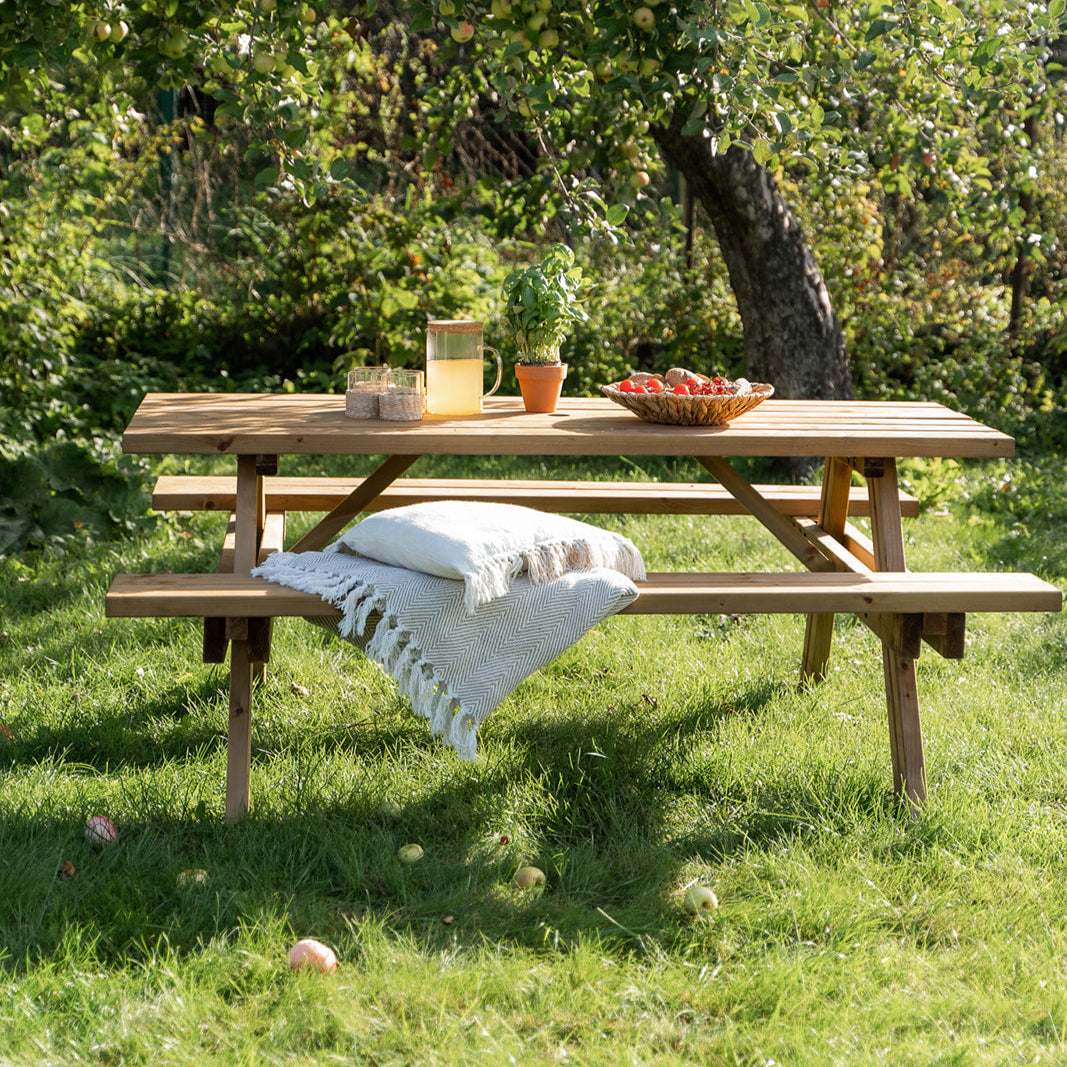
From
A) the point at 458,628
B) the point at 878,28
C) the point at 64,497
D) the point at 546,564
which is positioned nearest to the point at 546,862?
the point at 458,628

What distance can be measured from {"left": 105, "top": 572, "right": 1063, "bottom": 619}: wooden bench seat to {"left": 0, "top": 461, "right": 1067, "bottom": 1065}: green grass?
456 mm

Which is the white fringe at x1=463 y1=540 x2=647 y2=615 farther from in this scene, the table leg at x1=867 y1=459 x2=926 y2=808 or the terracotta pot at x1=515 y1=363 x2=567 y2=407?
the table leg at x1=867 y1=459 x2=926 y2=808

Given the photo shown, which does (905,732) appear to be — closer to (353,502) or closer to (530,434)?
(530,434)

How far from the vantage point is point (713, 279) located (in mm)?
6965

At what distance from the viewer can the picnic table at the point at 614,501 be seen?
8.30 ft

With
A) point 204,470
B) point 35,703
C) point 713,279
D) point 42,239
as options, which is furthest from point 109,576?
point 713,279

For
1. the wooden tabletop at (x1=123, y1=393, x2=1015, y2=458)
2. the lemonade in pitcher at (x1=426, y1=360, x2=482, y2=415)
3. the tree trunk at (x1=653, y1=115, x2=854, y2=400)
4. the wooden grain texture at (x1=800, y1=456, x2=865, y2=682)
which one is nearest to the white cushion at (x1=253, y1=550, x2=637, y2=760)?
the wooden tabletop at (x1=123, y1=393, x2=1015, y2=458)

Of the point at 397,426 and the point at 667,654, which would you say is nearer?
the point at 397,426

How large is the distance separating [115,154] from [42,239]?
1.07 m

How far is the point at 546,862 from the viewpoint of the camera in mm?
2459

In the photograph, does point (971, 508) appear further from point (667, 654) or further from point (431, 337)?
point (431, 337)

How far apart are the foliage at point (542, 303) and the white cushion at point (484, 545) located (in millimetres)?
545

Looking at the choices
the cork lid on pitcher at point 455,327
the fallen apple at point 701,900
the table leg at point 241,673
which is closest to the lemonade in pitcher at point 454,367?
the cork lid on pitcher at point 455,327

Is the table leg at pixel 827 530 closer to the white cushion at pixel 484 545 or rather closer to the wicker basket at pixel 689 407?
the wicker basket at pixel 689 407
